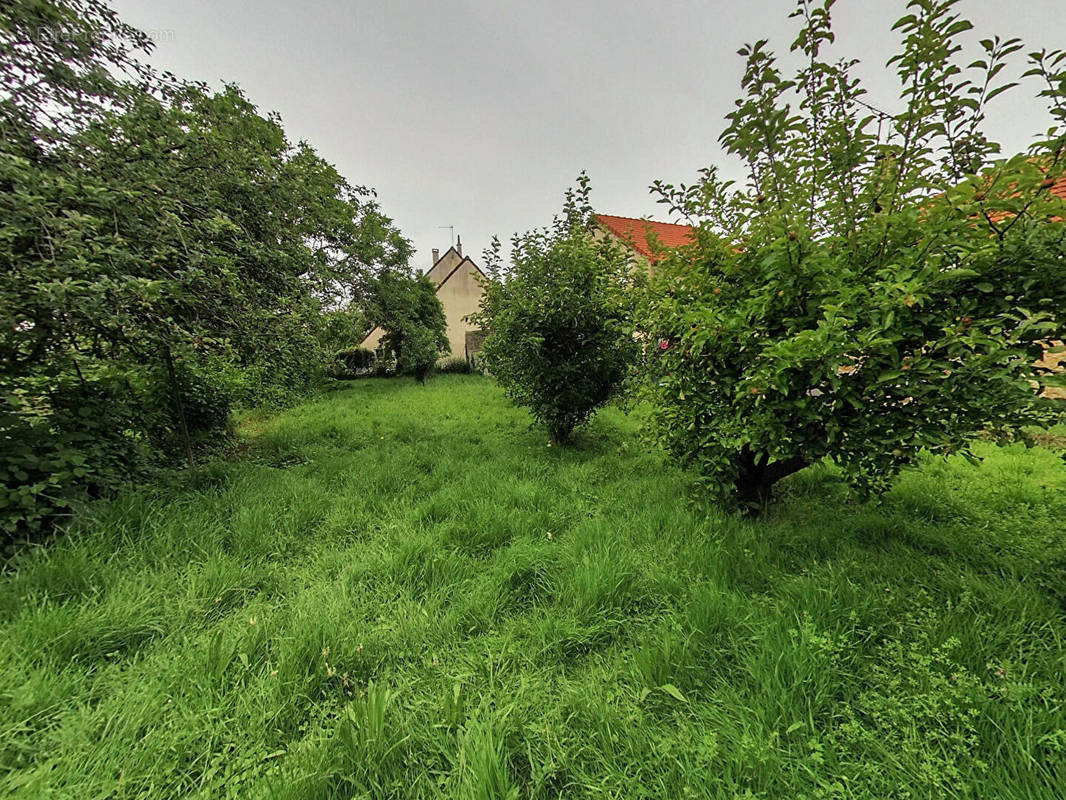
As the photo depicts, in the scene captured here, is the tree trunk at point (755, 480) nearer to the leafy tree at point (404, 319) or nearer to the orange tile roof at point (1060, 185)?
the orange tile roof at point (1060, 185)

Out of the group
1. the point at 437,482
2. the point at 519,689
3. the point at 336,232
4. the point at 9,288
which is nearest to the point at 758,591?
the point at 519,689

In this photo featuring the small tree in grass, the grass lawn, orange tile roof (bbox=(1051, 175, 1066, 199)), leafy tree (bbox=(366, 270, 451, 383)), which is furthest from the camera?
leafy tree (bbox=(366, 270, 451, 383))

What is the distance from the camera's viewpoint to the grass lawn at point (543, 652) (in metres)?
1.18

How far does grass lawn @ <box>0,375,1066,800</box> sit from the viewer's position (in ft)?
3.87

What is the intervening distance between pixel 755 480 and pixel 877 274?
1.79 m

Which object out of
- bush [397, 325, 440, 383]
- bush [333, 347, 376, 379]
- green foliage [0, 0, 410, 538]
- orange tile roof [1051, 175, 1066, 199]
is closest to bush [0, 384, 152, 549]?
green foliage [0, 0, 410, 538]

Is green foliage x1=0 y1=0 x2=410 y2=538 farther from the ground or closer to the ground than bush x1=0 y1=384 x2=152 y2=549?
farther from the ground

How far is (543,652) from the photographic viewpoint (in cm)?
173

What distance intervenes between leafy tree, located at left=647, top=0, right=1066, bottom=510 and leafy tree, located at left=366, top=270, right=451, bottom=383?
12813 millimetres

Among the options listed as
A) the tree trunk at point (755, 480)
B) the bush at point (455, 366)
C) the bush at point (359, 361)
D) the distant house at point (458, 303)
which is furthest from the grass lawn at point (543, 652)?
the distant house at point (458, 303)

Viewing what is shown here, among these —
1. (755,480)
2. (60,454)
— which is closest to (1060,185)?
(755,480)

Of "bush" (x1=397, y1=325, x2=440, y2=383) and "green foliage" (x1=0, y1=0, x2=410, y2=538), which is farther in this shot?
"bush" (x1=397, y1=325, x2=440, y2=383)

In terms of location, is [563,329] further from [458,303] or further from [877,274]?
[458,303]

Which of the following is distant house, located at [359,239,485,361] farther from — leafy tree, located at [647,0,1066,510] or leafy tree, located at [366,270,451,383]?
leafy tree, located at [647,0,1066,510]
